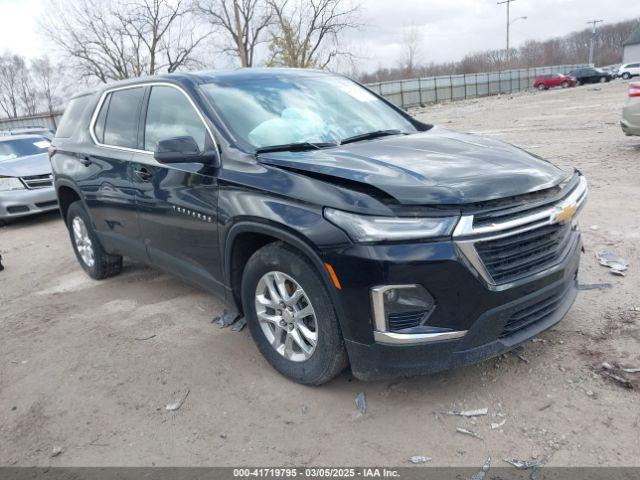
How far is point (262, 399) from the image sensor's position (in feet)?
9.87

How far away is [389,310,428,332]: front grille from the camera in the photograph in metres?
2.48

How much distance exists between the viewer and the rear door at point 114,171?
4.15 metres

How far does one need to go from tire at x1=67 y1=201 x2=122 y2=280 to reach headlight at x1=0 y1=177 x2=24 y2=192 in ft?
12.7

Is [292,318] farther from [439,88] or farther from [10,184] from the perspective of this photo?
[439,88]

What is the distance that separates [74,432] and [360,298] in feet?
5.85

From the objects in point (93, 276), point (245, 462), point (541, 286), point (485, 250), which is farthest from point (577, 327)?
point (93, 276)

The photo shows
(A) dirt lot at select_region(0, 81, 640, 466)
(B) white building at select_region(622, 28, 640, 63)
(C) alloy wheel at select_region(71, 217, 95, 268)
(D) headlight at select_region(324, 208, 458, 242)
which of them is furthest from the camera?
(B) white building at select_region(622, 28, 640, 63)

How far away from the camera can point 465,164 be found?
279 cm

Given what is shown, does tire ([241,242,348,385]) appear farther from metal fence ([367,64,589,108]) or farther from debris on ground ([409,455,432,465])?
metal fence ([367,64,589,108])

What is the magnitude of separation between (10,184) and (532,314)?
8711 mm

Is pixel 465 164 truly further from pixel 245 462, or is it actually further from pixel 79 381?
pixel 79 381

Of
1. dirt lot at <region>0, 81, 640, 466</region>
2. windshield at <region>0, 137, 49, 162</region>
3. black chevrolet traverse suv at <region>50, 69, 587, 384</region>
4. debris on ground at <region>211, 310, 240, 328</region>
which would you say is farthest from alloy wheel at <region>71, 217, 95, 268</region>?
windshield at <region>0, 137, 49, 162</region>

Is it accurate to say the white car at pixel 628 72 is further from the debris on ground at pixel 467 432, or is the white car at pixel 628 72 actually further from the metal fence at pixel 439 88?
the debris on ground at pixel 467 432

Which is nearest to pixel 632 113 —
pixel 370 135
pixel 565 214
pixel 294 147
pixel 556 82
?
pixel 370 135
